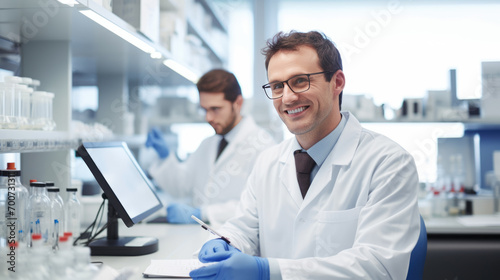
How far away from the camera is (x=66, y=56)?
1836mm

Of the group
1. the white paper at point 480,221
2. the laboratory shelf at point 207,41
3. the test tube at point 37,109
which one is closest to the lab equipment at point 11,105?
the test tube at point 37,109

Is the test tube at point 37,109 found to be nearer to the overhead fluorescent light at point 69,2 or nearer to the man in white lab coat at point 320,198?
the overhead fluorescent light at point 69,2

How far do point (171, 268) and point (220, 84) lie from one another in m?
1.44

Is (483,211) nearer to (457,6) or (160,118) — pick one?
(457,6)

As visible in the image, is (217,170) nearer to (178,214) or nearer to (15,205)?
(178,214)

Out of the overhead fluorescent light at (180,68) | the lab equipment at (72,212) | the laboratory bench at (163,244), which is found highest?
the overhead fluorescent light at (180,68)

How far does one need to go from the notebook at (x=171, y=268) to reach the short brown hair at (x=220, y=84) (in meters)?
1.35

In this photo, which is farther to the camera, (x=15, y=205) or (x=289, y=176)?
(x=289, y=176)

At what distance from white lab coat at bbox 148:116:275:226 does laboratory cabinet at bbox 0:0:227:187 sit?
0.54 meters

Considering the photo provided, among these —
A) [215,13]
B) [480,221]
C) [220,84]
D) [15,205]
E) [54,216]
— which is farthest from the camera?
[215,13]

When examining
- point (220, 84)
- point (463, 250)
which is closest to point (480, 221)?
point (463, 250)

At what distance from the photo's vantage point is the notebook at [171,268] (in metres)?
1.27

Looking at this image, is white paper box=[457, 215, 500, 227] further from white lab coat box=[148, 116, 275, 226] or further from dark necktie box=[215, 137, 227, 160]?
dark necktie box=[215, 137, 227, 160]

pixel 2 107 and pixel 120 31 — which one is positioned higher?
pixel 120 31
